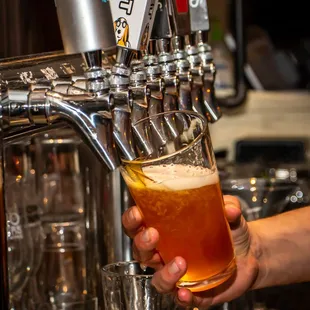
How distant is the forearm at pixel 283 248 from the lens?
1.33 meters

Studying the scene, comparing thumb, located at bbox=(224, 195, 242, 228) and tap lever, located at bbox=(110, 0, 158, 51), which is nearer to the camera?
tap lever, located at bbox=(110, 0, 158, 51)

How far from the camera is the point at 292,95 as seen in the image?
351 cm

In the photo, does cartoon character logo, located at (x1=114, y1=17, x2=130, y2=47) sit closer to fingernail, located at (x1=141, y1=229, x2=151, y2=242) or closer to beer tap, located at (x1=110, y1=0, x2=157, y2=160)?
beer tap, located at (x1=110, y1=0, x2=157, y2=160)

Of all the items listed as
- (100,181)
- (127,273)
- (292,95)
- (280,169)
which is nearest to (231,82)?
(292,95)

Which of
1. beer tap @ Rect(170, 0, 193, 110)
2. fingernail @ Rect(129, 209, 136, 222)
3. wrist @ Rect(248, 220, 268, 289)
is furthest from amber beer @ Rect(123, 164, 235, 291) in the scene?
wrist @ Rect(248, 220, 268, 289)

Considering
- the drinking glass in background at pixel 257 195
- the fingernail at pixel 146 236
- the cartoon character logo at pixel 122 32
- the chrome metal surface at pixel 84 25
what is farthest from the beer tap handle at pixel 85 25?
the drinking glass in background at pixel 257 195

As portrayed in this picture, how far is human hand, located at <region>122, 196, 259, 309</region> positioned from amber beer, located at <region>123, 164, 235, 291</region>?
1cm

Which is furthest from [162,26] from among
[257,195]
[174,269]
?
[257,195]

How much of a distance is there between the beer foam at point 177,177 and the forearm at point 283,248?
14.8 inches

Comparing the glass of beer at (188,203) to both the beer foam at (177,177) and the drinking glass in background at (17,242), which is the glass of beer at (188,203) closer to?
the beer foam at (177,177)

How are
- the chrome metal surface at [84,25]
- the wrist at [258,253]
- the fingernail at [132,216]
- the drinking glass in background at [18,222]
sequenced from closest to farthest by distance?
the chrome metal surface at [84,25], the fingernail at [132,216], the drinking glass in background at [18,222], the wrist at [258,253]

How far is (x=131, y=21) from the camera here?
0.98m

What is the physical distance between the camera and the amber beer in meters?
0.93

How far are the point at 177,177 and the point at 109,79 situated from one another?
14 centimetres
